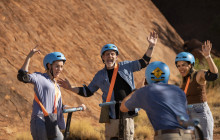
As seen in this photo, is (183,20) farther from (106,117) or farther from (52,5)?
(106,117)

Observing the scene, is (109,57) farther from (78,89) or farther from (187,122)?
(187,122)

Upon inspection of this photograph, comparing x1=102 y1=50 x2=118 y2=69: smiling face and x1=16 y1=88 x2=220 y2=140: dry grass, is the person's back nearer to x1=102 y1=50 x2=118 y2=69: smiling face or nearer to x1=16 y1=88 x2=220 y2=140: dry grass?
x1=102 y1=50 x2=118 y2=69: smiling face

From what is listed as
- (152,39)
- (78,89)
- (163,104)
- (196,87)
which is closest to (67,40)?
(78,89)

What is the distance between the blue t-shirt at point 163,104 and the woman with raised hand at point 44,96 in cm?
166

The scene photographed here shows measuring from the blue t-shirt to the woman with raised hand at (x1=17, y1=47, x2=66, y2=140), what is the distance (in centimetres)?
166

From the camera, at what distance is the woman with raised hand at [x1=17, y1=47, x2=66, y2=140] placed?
15.3 ft

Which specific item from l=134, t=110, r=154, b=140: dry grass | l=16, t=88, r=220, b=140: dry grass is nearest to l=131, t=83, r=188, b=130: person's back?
l=16, t=88, r=220, b=140: dry grass

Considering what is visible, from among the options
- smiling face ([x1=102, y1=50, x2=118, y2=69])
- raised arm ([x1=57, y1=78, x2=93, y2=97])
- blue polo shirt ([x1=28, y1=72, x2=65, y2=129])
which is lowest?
blue polo shirt ([x1=28, y1=72, x2=65, y2=129])

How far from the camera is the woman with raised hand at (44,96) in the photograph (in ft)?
15.3

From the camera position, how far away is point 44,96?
15.7ft

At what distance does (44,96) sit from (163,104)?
1.98 m

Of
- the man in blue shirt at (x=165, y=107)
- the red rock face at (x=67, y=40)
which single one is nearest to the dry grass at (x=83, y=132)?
the red rock face at (x=67, y=40)

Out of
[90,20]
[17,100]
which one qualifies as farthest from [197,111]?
[90,20]

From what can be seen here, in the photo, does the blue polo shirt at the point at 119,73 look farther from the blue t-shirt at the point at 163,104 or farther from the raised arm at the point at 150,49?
the blue t-shirt at the point at 163,104
